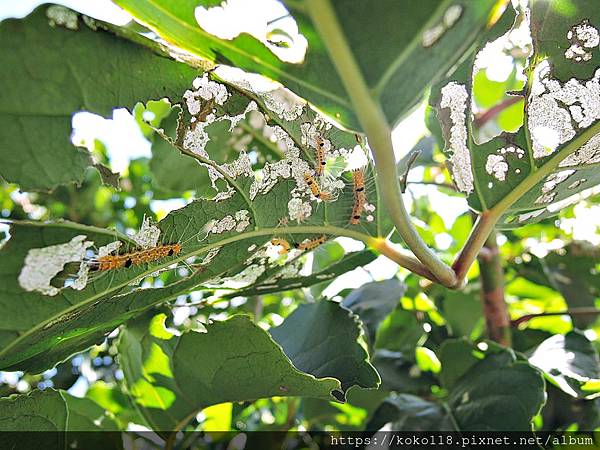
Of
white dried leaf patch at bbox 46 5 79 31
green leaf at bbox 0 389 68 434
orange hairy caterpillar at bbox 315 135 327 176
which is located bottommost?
green leaf at bbox 0 389 68 434

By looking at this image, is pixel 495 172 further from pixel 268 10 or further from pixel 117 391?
pixel 117 391

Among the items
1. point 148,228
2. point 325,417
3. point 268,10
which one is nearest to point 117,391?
point 325,417

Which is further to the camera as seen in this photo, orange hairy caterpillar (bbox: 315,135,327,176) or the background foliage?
orange hairy caterpillar (bbox: 315,135,327,176)

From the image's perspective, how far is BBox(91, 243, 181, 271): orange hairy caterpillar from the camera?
56 cm

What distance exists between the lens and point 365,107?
17.1 inches

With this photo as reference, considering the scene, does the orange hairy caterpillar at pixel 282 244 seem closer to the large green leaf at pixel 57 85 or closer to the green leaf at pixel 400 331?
the large green leaf at pixel 57 85

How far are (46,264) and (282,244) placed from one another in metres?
0.27

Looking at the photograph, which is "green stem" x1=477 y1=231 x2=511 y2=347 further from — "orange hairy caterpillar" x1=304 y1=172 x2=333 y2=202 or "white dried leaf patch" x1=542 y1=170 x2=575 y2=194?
"orange hairy caterpillar" x1=304 y1=172 x2=333 y2=202

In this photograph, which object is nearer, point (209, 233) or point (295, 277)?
point (209, 233)

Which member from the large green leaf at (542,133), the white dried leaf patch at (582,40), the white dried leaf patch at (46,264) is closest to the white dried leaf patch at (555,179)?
the large green leaf at (542,133)

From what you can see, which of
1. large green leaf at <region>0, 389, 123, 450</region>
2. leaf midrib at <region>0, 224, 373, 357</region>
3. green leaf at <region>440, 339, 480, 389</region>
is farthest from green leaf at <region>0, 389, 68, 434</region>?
green leaf at <region>440, 339, 480, 389</region>

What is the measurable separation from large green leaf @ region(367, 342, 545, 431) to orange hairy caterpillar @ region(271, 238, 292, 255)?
1.12 feet

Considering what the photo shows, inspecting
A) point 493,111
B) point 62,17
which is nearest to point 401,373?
point 493,111

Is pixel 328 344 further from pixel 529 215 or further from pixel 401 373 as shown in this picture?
pixel 401 373
